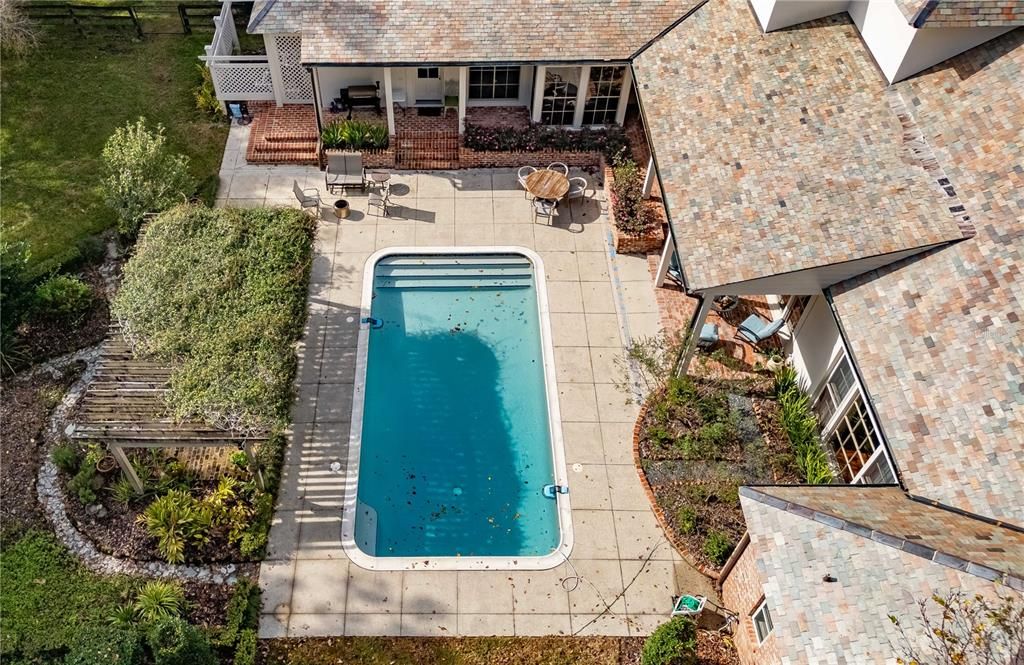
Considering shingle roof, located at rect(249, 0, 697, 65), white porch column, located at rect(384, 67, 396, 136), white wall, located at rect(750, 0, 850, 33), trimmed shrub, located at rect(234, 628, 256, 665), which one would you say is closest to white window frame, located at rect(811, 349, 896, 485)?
white wall, located at rect(750, 0, 850, 33)

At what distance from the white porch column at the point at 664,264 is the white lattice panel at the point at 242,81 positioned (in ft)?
48.9

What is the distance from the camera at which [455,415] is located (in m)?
17.9

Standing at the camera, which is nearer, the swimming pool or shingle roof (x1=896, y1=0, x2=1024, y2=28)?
shingle roof (x1=896, y1=0, x2=1024, y2=28)

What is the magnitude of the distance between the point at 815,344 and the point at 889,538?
6968 mm

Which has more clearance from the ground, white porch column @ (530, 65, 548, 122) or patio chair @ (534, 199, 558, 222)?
white porch column @ (530, 65, 548, 122)

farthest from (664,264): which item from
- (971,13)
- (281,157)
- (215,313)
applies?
(281,157)

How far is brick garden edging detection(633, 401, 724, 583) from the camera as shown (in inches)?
597

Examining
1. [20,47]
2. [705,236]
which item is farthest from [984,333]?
[20,47]

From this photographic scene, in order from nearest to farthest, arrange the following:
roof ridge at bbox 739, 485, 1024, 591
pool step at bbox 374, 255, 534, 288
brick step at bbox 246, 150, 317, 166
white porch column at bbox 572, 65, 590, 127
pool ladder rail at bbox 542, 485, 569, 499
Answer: roof ridge at bbox 739, 485, 1024, 591 → pool ladder rail at bbox 542, 485, 569, 499 → pool step at bbox 374, 255, 534, 288 → white porch column at bbox 572, 65, 590, 127 → brick step at bbox 246, 150, 317, 166

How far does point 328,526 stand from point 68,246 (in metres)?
12.2

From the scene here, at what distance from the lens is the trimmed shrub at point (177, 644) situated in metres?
12.2

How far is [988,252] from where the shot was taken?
13.5 meters

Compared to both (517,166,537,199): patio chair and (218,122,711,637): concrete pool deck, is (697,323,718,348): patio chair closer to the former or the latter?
(218,122,711,637): concrete pool deck

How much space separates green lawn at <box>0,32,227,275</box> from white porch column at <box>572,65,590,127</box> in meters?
12.1
